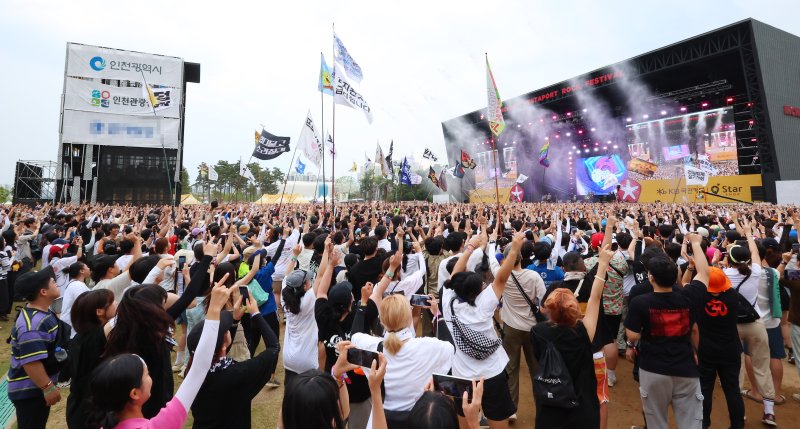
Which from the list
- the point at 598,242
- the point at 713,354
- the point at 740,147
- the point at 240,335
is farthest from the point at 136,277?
the point at 740,147

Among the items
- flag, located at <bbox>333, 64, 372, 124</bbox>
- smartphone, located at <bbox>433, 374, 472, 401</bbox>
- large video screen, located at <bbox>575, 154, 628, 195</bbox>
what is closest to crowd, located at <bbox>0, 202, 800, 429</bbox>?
smartphone, located at <bbox>433, 374, 472, 401</bbox>

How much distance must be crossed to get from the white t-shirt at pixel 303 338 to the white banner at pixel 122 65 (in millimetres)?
34843

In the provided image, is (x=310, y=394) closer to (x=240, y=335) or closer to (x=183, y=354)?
(x=240, y=335)

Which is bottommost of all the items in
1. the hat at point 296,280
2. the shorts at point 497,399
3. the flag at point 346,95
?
the shorts at point 497,399

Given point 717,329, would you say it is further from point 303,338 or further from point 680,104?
point 680,104

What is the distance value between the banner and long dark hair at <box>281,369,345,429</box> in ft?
112

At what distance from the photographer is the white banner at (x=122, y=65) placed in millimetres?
30000

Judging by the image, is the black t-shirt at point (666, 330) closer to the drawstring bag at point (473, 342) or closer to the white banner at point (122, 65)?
the drawstring bag at point (473, 342)

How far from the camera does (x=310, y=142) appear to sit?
13.1 m

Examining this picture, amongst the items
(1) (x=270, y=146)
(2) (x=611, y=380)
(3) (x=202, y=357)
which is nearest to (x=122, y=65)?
(1) (x=270, y=146)

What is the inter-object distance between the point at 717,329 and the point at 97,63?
40.3 m

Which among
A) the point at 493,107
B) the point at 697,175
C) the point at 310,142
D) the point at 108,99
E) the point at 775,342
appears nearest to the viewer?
the point at 775,342

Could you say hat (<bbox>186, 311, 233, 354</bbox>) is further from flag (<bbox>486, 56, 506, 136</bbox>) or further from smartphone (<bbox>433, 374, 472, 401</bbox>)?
flag (<bbox>486, 56, 506, 136</bbox>)

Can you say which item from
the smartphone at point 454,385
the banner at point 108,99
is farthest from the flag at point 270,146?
the banner at point 108,99
